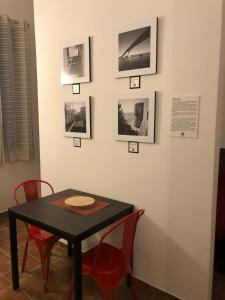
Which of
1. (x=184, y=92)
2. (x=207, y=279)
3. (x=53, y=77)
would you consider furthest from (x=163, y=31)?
(x=207, y=279)

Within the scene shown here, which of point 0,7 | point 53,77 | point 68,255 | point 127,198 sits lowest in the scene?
point 68,255

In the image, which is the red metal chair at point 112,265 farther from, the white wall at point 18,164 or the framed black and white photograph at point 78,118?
the white wall at point 18,164

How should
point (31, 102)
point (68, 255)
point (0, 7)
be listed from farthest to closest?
point (31, 102) → point (0, 7) → point (68, 255)

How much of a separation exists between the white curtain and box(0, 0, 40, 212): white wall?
0.40 feet

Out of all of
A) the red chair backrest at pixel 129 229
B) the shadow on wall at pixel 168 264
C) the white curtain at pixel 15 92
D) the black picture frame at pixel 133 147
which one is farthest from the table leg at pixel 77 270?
the white curtain at pixel 15 92

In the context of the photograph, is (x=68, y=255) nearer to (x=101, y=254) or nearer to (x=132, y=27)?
(x=101, y=254)

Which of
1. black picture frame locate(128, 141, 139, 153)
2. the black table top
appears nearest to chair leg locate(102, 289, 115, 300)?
the black table top

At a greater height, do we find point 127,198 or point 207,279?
point 127,198

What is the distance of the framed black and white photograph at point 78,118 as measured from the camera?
227cm

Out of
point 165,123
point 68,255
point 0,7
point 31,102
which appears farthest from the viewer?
point 31,102

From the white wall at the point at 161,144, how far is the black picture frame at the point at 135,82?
39 mm

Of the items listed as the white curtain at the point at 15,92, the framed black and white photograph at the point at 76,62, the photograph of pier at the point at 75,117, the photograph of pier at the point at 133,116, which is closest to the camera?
the photograph of pier at the point at 133,116

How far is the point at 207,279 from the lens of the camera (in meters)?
1.76

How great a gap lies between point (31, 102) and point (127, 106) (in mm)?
1959
